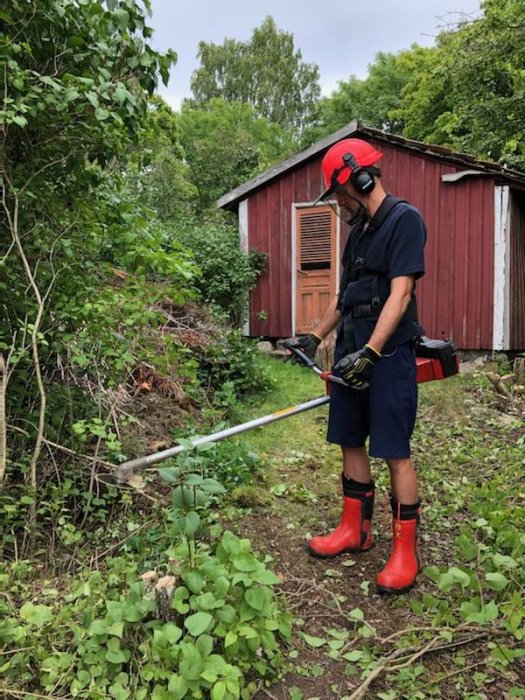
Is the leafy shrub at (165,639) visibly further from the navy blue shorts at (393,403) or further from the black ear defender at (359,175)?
the black ear defender at (359,175)

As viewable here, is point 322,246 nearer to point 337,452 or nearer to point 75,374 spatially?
point 337,452

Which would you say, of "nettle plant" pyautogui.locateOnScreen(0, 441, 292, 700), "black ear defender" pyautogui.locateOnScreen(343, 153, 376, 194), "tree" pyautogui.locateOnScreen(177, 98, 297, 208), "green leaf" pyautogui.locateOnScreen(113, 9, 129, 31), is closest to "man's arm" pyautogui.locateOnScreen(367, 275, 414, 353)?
"black ear defender" pyautogui.locateOnScreen(343, 153, 376, 194)

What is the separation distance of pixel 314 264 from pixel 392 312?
283 inches

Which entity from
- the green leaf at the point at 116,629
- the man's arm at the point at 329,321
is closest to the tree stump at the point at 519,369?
the man's arm at the point at 329,321

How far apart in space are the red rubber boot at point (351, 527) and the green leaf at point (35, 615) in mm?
1431

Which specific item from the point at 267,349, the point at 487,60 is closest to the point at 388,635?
the point at 267,349

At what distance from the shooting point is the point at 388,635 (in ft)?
7.45

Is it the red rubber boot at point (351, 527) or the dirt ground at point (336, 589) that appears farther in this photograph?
the red rubber boot at point (351, 527)

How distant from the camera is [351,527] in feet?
9.61

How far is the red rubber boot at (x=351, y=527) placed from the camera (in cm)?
289

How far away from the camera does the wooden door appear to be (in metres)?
9.33

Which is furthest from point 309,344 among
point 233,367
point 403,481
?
point 233,367

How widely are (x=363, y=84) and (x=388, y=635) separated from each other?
32.1 metres

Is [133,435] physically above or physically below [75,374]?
below
